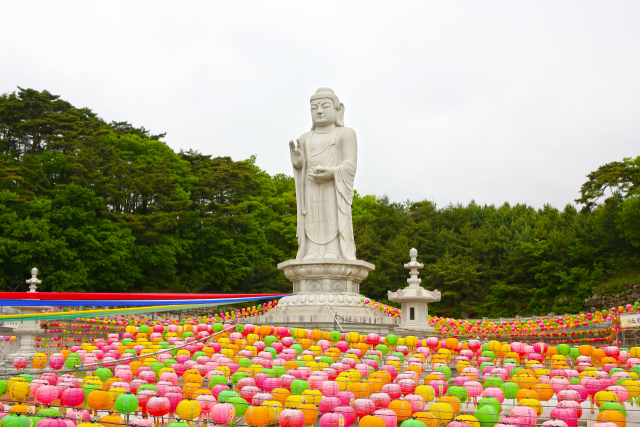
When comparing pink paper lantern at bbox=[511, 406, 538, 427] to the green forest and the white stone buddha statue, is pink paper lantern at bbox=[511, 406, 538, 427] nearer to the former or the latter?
the white stone buddha statue

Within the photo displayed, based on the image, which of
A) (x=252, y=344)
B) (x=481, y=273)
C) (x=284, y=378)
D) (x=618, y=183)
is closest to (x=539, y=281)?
(x=481, y=273)

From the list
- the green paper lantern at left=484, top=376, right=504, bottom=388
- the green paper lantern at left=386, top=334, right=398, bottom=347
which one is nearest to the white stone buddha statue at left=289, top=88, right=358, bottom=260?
the green paper lantern at left=386, top=334, right=398, bottom=347

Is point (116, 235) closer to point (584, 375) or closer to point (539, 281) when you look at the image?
point (539, 281)

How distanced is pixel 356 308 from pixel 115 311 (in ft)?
19.0

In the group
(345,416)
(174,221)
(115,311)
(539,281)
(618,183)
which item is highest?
(618,183)

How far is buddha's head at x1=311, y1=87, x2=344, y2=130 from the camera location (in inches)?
573

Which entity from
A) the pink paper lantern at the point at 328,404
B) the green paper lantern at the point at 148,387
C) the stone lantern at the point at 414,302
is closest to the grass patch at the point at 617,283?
the stone lantern at the point at 414,302

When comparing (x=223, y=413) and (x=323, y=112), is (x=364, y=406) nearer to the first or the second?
(x=223, y=413)

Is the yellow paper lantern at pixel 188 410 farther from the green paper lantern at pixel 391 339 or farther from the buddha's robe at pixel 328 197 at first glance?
the buddha's robe at pixel 328 197

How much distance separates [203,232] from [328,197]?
52.7ft

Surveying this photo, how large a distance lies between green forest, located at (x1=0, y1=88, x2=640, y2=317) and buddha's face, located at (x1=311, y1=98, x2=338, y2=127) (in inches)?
519

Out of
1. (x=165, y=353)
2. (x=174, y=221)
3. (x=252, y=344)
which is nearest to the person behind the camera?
(x=165, y=353)

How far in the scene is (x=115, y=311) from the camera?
311 inches

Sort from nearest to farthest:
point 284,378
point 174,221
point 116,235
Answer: point 284,378
point 116,235
point 174,221
